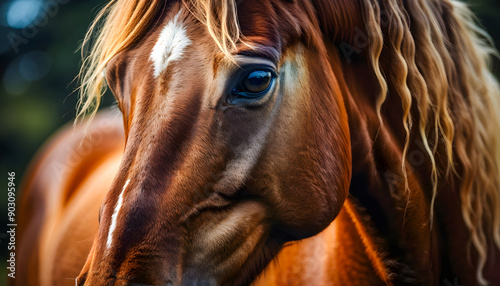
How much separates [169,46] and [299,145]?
1.02ft

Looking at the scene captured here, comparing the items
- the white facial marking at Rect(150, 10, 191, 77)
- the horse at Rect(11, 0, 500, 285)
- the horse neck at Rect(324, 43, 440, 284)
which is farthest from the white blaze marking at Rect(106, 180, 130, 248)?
the horse neck at Rect(324, 43, 440, 284)

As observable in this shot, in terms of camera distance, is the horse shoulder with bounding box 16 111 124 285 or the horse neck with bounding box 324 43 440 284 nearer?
the horse neck with bounding box 324 43 440 284

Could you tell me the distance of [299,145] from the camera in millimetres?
773

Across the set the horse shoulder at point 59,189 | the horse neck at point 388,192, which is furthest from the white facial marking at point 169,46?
the horse shoulder at point 59,189

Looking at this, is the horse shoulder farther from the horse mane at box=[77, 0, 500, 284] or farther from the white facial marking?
the white facial marking

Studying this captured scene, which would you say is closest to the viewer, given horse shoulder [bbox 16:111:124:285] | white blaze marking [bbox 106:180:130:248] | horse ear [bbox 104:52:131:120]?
white blaze marking [bbox 106:180:130:248]

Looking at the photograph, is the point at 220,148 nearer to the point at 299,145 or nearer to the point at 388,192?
the point at 299,145

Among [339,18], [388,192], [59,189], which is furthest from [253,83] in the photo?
[59,189]

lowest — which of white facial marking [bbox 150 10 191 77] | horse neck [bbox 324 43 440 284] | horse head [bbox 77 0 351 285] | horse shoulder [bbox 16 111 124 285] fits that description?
horse shoulder [bbox 16 111 124 285]

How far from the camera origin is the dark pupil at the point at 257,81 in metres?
0.72

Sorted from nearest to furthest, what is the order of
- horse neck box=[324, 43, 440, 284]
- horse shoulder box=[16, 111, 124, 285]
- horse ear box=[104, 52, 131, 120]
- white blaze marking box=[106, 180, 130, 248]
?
white blaze marking box=[106, 180, 130, 248] < horse ear box=[104, 52, 131, 120] < horse neck box=[324, 43, 440, 284] < horse shoulder box=[16, 111, 124, 285]

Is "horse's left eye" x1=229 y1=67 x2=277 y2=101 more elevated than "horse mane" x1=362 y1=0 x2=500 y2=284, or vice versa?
"horse's left eye" x1=229 y1=67 x2=277 y2=101

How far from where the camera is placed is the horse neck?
3.02 feet

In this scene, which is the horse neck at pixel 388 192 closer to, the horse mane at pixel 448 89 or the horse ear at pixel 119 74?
the horse mane at pixel 448 89
